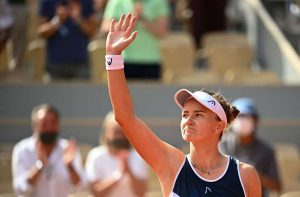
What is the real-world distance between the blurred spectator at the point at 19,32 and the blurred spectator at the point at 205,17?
2133 mm

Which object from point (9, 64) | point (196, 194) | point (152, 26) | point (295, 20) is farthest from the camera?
point (295, 20)

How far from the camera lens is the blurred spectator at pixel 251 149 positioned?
7816 millimetres

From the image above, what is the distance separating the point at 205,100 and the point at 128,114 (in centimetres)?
34

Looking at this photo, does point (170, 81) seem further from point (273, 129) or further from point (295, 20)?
point (295, 20)

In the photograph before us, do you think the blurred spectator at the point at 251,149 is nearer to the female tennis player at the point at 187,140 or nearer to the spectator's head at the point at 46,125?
the spectator's head at the point at 46,125

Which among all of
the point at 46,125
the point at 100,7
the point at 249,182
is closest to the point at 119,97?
the point at 249,182

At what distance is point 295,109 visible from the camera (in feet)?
32.7

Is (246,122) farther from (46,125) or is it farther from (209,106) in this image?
(209,106)

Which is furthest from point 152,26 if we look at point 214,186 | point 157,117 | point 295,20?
point 214,186

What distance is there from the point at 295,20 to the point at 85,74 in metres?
3.85

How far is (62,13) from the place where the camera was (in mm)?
10297

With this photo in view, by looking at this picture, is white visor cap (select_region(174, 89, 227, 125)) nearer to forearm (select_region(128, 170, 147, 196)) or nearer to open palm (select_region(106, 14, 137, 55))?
open palm (select_region(106, 14, 137, 55))

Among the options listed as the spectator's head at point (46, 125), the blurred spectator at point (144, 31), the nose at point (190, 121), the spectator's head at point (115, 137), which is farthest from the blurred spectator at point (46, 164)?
the nose at point (190, 121)

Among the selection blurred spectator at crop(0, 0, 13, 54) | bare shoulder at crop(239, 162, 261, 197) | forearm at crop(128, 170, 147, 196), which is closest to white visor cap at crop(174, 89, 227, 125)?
bare shoulder at crop(239, 162, 261, 197)
